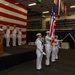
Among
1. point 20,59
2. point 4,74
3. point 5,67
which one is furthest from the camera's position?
point 20,59

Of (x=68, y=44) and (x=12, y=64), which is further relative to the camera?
(x=68, y=44)

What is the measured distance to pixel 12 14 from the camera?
31.1 ft

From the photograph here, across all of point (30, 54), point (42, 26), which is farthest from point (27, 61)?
point (42, 26)

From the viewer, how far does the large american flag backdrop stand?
8.71m

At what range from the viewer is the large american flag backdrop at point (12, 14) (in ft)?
28.6

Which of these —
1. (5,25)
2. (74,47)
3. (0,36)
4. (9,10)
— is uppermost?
(9,10)

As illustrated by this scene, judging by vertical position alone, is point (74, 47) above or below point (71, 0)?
below

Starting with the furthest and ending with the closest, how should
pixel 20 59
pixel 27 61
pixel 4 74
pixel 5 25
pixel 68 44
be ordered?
1. pixel 68 44
2. pixel 5 25
3. pixel 27 61
4. pixel 20 59
5. pixel 4 74

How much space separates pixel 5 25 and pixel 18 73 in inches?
192

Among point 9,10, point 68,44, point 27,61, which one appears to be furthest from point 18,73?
point 68,44

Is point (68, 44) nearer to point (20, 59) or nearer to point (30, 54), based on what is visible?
point (30, 54)

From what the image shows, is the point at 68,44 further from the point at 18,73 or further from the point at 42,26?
the point at 18,73

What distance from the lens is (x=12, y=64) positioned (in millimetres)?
5398

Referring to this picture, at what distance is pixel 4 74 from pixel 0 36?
150 cm
